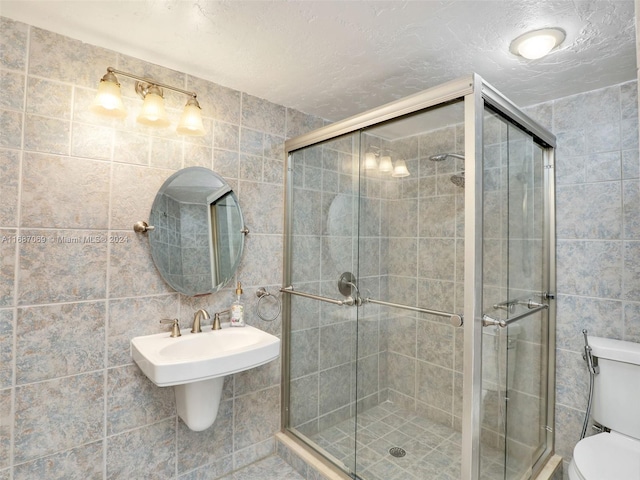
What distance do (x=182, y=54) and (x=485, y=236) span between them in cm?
154

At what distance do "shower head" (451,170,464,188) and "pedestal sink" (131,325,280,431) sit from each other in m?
1.04

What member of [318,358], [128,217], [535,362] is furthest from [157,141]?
[535,362]

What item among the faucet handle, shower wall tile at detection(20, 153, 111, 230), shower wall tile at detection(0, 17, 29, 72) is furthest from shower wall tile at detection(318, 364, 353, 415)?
shower wall tile at detection(0, 17, 29, 72)

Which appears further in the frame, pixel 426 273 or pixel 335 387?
pixel 335 387

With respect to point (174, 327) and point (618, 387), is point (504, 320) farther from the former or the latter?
point (174, 327)

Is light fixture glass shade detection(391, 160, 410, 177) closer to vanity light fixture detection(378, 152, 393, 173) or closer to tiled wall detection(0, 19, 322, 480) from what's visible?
vanity light fixture detection(378, 152, 393, 173)

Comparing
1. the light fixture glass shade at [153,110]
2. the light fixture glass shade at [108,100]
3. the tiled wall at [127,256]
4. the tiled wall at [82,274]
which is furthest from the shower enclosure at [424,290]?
the light fixture glass shade at [108,100]

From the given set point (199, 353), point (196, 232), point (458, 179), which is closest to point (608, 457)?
point (458, 179)

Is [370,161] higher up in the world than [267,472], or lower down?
higher up

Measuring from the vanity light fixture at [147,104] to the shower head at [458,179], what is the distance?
3.83 feet

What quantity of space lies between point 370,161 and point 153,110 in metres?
1.01

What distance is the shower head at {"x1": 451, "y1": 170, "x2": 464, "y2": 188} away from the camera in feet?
4.18

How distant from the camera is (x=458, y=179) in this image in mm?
1291

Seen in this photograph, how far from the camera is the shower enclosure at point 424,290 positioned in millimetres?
1282
